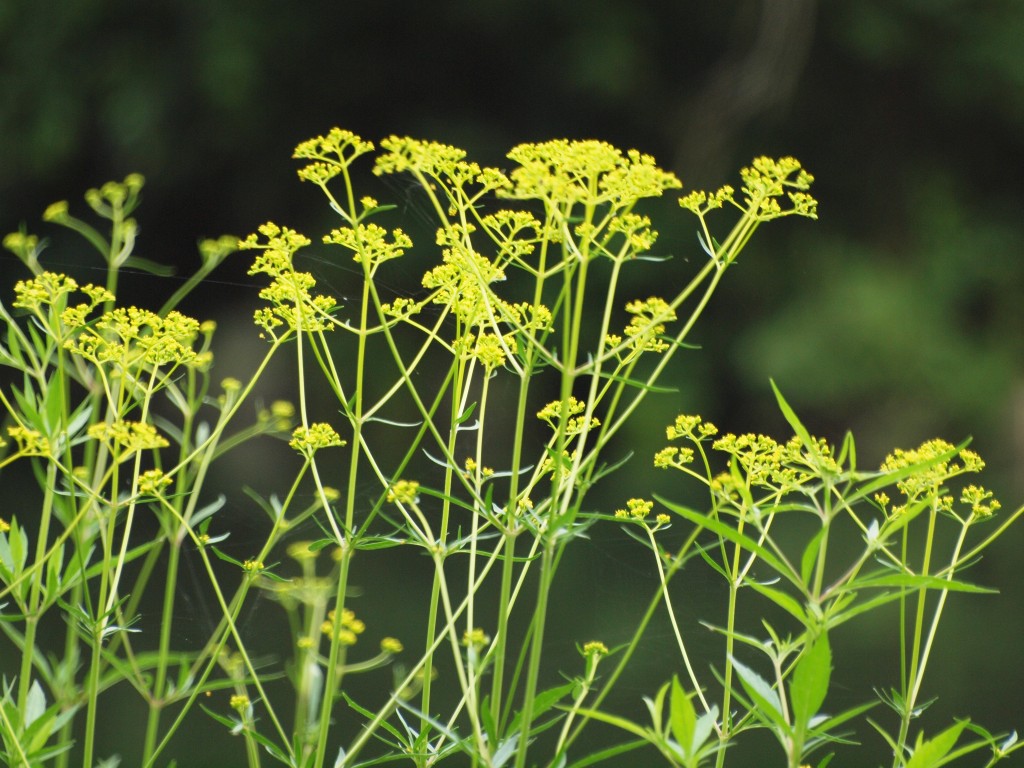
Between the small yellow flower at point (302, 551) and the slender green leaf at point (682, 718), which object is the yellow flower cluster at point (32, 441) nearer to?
the small yellow flower at point (302, 551)

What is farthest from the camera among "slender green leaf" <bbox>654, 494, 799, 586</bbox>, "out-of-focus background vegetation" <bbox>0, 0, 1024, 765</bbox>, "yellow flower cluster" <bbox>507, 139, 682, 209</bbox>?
"out-of-focus background vegetation" <bbox>0, 0, 1024, 765</bbox>

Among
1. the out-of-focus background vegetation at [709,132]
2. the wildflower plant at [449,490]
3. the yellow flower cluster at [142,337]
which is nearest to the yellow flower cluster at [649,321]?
the wildflower plant at [449,490]

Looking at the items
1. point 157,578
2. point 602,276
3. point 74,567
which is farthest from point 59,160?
point 74,567

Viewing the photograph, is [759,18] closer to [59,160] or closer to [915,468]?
[59,160]

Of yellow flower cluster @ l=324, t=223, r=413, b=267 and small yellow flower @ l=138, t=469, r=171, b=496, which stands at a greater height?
yellow flower cluster @ l=324, t=223, r=413, b=267

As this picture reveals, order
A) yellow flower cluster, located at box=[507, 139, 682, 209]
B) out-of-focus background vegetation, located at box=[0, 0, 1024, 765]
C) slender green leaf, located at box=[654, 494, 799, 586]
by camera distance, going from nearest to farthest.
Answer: slender green leaf, located at box=[654, 494, 799, 586] → yellow flower cluster, located at box=[507, 139, 682, 209] → out-of-focus background vegetation, located at box=[0, 0, 1024, 765]

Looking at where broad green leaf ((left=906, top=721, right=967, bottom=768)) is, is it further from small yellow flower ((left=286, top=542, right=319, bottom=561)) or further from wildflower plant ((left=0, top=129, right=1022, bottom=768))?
small yellow flower ((left=286, top=542, right=319, bottom=561))

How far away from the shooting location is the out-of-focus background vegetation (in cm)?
719

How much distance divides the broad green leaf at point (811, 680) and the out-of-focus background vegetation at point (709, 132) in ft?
19.8

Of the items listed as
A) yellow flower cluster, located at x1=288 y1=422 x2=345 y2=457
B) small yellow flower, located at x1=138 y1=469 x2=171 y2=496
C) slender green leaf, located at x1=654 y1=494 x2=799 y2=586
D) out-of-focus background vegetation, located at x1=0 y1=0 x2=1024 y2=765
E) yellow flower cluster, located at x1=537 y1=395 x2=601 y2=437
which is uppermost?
out-of-focus background vegetation, located at x1=0 y1=0 x2=1024 y2=765

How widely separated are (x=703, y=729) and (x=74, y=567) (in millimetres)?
375

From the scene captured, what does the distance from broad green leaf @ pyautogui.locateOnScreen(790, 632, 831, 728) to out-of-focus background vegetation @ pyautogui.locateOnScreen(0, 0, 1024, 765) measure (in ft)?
19.8

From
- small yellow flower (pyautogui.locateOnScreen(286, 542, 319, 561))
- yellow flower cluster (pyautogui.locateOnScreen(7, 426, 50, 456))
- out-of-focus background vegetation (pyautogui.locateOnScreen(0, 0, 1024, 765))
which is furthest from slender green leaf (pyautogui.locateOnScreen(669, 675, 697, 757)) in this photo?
out-of-focus background vegetation (pyautogui.locateOnScreen(0, 0, 1024, 765))

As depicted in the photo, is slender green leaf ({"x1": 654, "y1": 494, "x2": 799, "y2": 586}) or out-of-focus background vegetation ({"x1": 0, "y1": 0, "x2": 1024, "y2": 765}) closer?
slender green leaf ({"x1": 654, "y1": 494, "x2": 799, "y2": 586})
